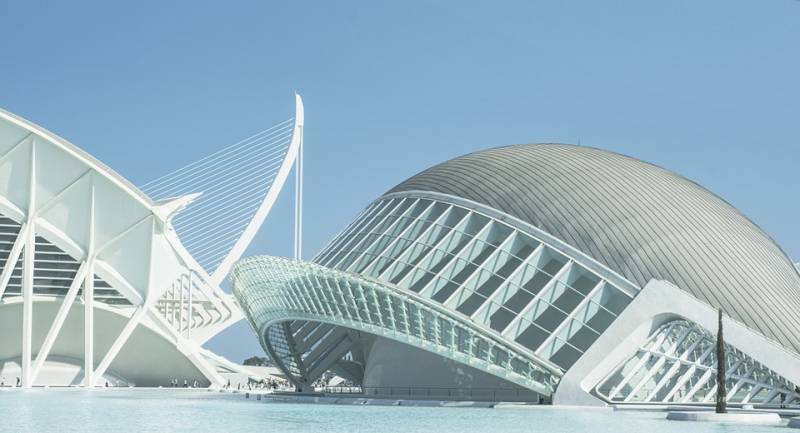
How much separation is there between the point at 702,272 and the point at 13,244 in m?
54.3

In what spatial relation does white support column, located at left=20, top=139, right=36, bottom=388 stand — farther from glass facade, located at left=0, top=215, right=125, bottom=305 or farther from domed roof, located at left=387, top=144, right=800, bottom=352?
domed roof, located at left=387, top=144, right=800, bottom=352

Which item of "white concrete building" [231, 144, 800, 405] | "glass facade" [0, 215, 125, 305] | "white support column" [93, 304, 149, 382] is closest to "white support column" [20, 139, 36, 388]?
"glass facade" [0, 215, 125, 305]

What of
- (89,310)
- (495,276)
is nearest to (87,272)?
(89,310)

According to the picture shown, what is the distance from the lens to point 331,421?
30859mm

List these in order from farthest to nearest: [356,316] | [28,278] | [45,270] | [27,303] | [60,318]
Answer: [45,270]
[60,318]
[28,278]
[27,303]
[356,316]

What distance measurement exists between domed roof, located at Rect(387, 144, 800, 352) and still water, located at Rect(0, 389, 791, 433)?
10.6 metres

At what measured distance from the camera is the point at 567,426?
29.2m

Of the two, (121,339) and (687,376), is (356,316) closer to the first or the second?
(687,376)

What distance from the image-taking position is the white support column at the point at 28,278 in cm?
7356

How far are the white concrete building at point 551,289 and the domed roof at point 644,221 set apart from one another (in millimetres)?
96

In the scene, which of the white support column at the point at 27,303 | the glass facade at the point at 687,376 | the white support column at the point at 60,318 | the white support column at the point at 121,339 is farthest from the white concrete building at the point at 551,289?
the white support column at the point at 121,339

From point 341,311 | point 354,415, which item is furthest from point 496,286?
point 354,415

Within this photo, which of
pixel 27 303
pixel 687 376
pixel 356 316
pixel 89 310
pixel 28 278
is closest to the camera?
pixel 687 376

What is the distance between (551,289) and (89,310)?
145 ft
